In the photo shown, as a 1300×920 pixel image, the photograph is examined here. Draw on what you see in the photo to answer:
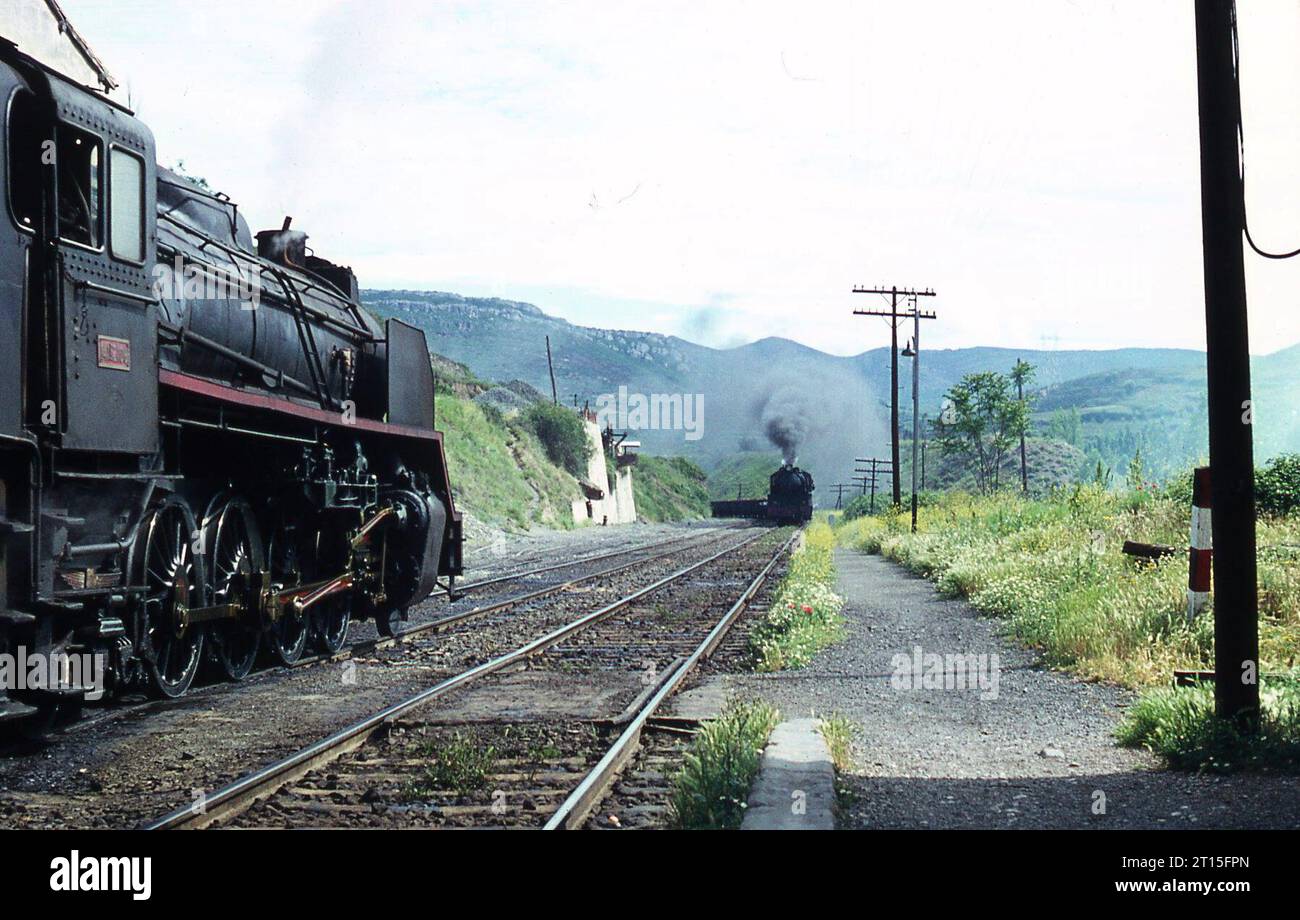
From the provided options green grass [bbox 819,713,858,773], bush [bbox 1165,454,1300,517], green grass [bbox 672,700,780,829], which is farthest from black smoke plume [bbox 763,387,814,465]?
green grass [bbox 672,700,780,829]

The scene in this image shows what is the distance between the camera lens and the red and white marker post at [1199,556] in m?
9.20

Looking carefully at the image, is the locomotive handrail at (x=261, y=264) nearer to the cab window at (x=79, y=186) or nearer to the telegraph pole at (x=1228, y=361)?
the cab window at (x=79, y=186)

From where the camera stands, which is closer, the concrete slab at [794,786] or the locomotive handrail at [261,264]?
the concrete slab at [794,786]

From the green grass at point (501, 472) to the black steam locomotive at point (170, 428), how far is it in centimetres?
2940

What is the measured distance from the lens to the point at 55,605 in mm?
6414

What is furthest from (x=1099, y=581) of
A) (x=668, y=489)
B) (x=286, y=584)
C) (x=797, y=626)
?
(x=668, y=489)

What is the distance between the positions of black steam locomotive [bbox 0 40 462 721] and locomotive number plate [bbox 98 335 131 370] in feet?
0.05

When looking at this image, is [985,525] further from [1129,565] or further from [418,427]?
[418,427]

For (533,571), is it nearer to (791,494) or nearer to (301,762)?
(301,762)

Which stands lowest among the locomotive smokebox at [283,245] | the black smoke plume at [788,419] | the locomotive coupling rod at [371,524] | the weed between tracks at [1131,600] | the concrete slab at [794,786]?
the concrete slab at [794,786]

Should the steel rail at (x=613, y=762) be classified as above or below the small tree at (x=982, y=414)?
below

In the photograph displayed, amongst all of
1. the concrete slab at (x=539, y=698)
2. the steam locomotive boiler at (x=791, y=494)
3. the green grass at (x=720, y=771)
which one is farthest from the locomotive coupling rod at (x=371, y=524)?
the steam locomotive boiler at (x=791, y=494)

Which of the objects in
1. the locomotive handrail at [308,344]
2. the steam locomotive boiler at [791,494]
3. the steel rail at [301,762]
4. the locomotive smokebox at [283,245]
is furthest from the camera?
the steam locomotive boiler at [791,494]

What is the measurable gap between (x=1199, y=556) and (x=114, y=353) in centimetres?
759
